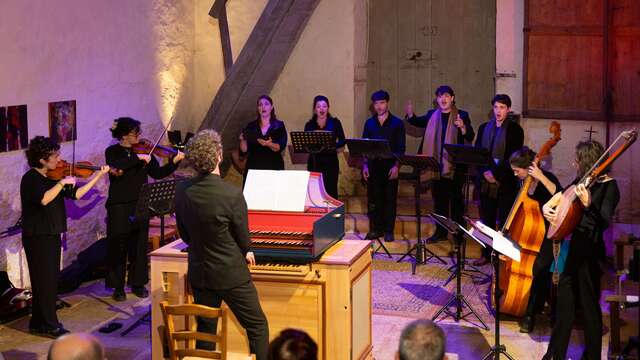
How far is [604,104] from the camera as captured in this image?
1087 cm

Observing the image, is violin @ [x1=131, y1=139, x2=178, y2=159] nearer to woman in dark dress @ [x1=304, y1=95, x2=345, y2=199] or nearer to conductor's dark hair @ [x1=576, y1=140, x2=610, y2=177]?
woman in dark dress @ [x1=304, y1=95, x2=345, y2=199]

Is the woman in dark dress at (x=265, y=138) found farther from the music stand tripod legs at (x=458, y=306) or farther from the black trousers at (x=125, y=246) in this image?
the music stand tripod legs at (x=458, y=306)

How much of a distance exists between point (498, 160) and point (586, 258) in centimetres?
336

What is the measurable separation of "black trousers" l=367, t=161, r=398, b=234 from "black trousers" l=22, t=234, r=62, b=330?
3999 millimetres

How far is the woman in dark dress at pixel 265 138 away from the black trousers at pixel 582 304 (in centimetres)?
486

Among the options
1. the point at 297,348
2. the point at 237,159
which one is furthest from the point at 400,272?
the point at 297,348

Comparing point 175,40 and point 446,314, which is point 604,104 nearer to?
point 446,314

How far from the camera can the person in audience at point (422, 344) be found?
4.10 metres

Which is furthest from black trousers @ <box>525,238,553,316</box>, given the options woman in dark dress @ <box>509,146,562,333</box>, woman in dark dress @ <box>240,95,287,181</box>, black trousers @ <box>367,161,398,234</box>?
woman in dark dress @ <box>240,95,287,181</box>

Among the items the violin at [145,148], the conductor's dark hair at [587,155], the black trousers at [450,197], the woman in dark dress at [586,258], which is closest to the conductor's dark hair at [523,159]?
the woman in dark dress at [586,258]

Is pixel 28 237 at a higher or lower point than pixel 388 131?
lower

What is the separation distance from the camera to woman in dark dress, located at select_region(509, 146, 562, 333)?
7.93 m

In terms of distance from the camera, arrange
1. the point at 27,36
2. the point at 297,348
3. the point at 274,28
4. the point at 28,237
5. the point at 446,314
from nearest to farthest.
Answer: the point at 297,348 → the point at 28,237 → the point at 446,314 → the point at 27,36 → the point at 274,28

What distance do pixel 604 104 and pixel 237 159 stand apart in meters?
4.42
